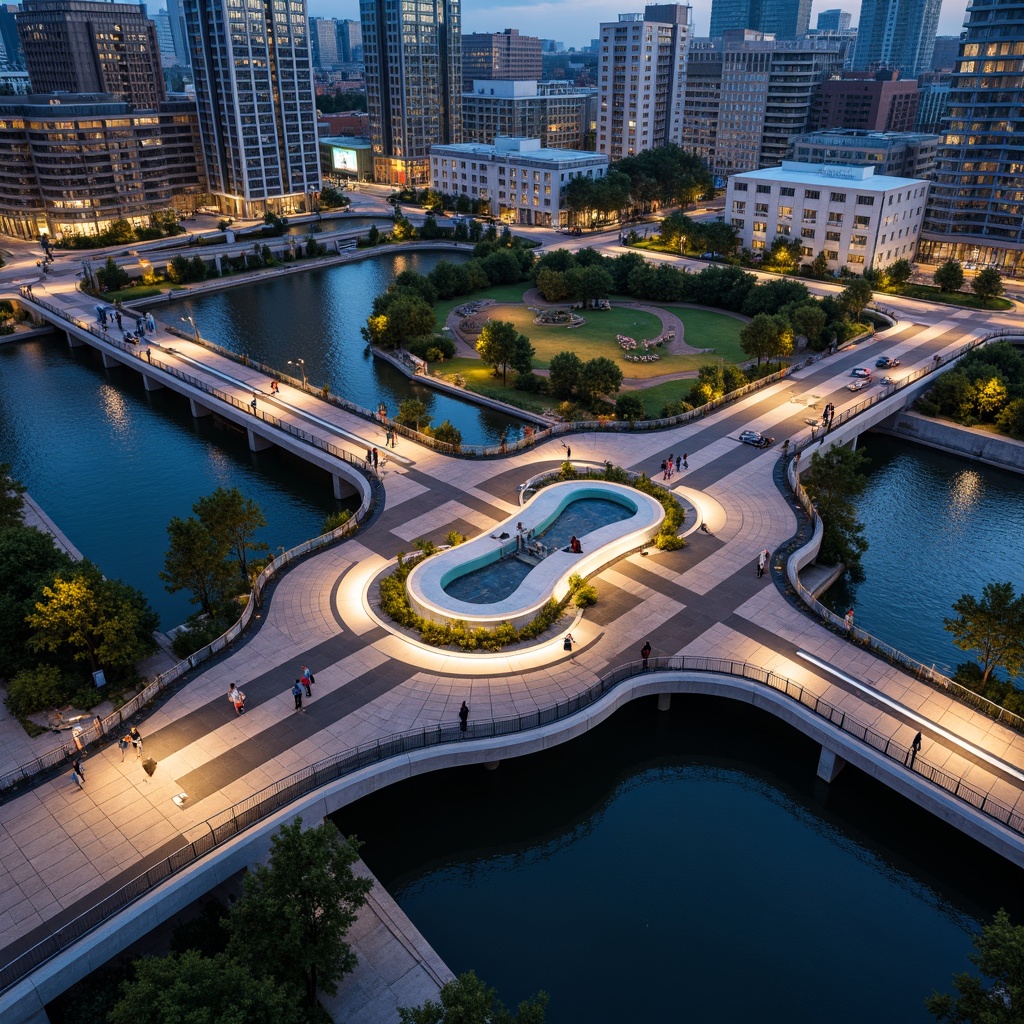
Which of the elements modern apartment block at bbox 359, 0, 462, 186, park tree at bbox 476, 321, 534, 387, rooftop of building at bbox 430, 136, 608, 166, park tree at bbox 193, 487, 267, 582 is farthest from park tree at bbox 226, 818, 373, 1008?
modern apartment block at bbox 359, 0, 462, 186

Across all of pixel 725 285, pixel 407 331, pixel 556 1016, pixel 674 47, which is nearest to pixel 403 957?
pixel 556 1016

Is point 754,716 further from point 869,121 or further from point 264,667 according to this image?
point 869,121

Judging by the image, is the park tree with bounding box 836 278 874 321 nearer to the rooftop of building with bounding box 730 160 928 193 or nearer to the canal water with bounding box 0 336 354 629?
the rooftop of building with bounding box 730 160 928 193

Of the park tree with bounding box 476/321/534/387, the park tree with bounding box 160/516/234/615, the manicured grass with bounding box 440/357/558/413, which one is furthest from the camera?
the park tree with bounding box 476/321/534/387

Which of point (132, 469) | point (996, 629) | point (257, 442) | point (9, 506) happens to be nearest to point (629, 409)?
point (257, 442)

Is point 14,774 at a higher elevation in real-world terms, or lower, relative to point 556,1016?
higher
